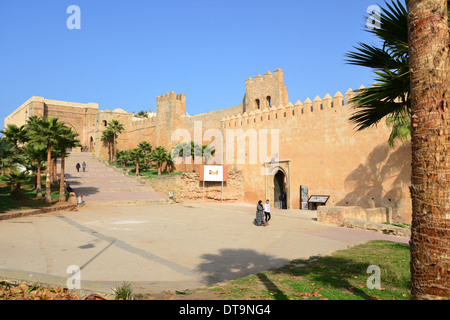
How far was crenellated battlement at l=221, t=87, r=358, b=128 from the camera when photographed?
19.6m

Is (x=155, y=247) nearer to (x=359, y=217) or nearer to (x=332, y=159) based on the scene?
(x=359, y=217)

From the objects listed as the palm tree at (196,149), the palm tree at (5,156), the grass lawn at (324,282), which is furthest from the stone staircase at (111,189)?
the grass lawn at (324,282)

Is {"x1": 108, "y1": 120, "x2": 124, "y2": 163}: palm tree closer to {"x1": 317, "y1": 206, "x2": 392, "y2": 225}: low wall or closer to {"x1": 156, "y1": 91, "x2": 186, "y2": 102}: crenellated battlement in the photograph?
{"x1": 156, "y1": 91, "x2": 186, "y2": 102}: crenellated battlement

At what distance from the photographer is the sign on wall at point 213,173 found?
83.1 ft

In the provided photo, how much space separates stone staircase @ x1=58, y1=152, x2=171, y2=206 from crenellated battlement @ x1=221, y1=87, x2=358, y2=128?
9221 mm

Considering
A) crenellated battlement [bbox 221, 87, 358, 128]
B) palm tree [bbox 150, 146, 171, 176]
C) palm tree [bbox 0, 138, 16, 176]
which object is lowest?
palm tree [bbox 0, 138, 16, 176]

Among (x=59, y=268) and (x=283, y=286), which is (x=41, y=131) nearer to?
(x=59, y=268)

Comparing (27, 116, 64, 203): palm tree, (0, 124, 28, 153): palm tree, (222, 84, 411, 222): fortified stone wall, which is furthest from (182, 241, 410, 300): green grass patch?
(0, 124, 28, 153): palm tree

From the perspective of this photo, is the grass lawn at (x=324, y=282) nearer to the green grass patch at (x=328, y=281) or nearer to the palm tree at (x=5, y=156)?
the green grass patch at (x=328, y=281)

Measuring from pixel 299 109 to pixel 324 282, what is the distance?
17474mm

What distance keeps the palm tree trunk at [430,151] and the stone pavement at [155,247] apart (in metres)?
4.13
